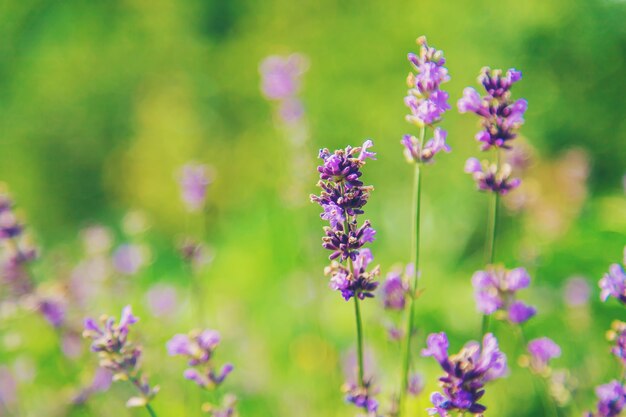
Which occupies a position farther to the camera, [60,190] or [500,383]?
[60,190]

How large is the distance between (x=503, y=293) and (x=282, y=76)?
4.64ft

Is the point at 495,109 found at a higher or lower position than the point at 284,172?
lower

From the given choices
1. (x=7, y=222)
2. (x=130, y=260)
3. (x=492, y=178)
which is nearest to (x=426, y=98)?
(x=492, y=178)

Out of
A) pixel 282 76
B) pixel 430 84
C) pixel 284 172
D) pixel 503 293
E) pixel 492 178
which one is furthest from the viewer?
pixel 284 172

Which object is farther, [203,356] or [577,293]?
[577,293]

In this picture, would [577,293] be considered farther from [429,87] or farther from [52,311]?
[52,311]

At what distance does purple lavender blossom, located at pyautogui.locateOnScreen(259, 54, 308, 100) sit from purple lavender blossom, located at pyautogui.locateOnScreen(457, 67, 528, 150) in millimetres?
1339

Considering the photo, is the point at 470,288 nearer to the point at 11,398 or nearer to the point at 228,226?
the point at 11,398

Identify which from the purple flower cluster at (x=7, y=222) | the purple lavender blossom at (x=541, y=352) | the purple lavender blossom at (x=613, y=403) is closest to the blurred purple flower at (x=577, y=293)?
the purple lavender blossom at (x=541, y=352)

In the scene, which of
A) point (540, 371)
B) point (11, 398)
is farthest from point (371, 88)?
point (540, 371)

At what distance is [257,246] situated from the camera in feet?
16.0

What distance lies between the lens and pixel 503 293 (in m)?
1.39

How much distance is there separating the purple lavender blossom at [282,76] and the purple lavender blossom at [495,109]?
4.39 ft

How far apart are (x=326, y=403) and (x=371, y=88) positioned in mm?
3680
